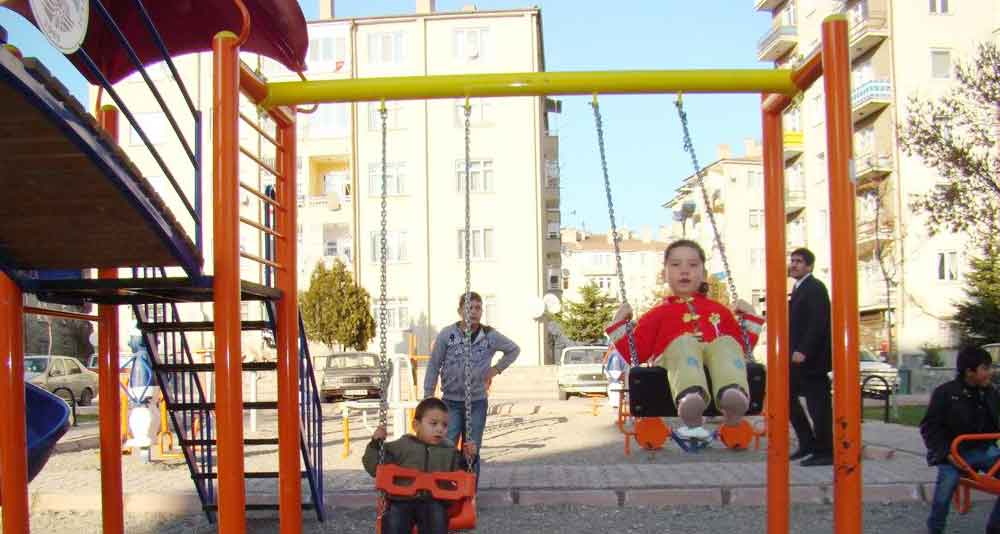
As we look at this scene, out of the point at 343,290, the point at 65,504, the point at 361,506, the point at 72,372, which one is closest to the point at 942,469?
the point at 361,506

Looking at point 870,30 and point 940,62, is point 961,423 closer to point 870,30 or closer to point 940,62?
point 870,30

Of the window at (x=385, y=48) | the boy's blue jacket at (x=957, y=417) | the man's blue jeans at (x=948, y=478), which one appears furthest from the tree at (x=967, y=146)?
the window at (x=385, y=48)

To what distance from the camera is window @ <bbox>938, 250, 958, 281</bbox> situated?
3281 cm

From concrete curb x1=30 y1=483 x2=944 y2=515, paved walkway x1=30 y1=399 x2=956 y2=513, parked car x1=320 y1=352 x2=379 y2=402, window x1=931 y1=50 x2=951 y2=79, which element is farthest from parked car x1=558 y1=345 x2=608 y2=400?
window x1=931 y1=50 x2=951 y2=79

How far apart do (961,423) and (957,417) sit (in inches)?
1.6

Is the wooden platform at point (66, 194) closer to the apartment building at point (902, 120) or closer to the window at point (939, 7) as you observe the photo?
the apartment building at point (902, 120)

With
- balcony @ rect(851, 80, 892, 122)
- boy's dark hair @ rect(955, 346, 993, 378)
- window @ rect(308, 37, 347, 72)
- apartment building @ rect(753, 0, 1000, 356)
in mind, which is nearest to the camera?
boy's dark hair @ rect(955, 346, 993, 378)

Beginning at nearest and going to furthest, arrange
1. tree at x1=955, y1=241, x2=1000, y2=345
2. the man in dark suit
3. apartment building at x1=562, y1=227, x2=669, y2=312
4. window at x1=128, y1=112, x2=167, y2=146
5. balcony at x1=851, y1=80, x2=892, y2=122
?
the man in dark suit < tree at x1=955, y1=241, x2=1000, y2=345 < window at x1=128, y1=112, x2=167, y2=146 < balcony at x1=851, y1=80, x2=892, y2=122 < apartment building at x1=562, y1=227, x2=669, y2=312

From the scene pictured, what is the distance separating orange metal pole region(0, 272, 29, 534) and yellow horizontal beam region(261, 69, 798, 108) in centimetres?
169

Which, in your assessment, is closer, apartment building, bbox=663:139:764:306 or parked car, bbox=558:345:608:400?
Result: parked car, bbox=558:345:608:400

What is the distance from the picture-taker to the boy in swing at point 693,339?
485 centimetres

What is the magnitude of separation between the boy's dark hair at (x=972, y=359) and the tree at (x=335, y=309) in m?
26.6

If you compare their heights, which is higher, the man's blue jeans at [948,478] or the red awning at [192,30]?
the red awning at [192,30]

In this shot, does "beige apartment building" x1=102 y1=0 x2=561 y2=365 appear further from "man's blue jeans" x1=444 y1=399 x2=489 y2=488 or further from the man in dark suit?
"man's blue jeans" x1=444 y1=399 x2=489 y2=488
